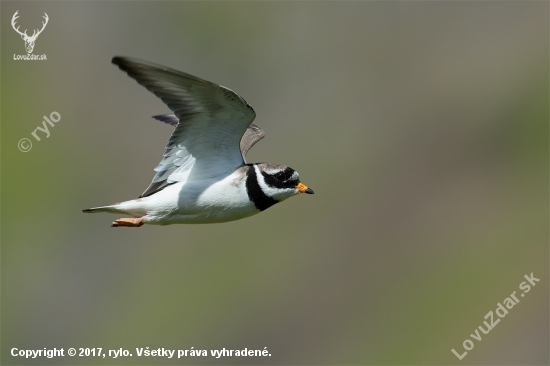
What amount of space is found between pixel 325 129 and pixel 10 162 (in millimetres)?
11555

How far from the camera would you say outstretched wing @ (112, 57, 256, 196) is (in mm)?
9148

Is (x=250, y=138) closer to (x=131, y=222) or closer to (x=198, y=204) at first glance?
(x=198, y=204)

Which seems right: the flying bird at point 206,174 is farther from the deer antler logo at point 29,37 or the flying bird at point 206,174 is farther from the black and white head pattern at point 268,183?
the deer antler logo at point 29,37

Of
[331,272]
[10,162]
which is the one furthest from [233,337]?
[10,162]

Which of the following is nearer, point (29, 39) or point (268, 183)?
point (268, 183)

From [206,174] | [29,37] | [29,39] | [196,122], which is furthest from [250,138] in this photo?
[29,39]

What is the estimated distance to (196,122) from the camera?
999cm

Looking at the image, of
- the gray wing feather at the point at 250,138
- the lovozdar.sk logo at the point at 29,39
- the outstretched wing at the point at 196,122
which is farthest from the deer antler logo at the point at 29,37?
the outstretched wing at the point at 196,122

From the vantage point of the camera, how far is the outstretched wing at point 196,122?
360 inches

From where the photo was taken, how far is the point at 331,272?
2773 centimetres

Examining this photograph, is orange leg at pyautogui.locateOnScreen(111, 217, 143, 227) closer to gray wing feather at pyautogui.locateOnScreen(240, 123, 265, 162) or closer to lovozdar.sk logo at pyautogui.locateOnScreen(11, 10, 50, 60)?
gray wing feather at pyautogui.locateOnScreen(240, 123, 265, 162)

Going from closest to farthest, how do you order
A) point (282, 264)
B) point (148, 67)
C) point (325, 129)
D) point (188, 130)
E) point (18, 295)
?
point (148, 67)
point (188, 130)
point (18, 295)
point (282, 264)
point (325, 129)

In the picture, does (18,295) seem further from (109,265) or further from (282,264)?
(282,264)

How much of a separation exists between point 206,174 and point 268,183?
2.70ft
